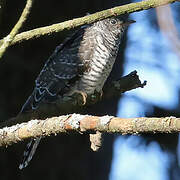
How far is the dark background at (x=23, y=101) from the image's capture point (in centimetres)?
391

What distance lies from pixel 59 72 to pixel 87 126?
105 inches

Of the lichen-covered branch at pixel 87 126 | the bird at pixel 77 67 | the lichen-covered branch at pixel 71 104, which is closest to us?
the lichen-covered branch at pixel 87 126

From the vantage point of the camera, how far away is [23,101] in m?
4.15

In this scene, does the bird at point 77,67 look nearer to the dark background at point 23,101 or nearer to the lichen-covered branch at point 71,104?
the dark background at point 23,101

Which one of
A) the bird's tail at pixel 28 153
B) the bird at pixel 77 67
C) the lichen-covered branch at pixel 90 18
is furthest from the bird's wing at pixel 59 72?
the lichen-covered branch at pixel 90 18

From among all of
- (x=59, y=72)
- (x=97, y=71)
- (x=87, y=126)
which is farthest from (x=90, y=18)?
(x=59, y=72)

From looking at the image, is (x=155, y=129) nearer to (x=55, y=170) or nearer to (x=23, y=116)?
(x=23, y=116)

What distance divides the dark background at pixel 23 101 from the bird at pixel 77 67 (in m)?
0.12

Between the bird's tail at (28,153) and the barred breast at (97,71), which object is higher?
the barred breast at (97,71)

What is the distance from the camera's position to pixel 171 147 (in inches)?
149

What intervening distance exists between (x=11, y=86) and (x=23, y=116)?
5.53ft

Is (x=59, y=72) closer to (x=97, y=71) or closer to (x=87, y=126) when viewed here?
(x=97, y=71)

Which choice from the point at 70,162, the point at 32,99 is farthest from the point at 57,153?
the point at 32,99

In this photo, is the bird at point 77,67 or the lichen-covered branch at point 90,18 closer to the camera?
the lichen-covered branch at point 90,18
